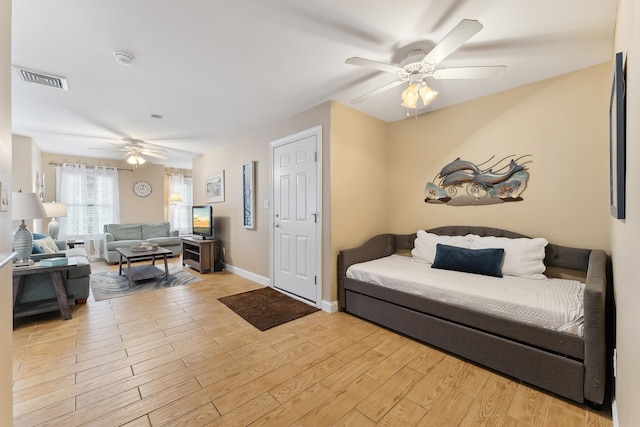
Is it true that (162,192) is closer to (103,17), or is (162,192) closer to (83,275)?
(83,275)

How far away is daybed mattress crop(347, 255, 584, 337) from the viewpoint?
168cm

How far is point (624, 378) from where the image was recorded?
1.17 metres

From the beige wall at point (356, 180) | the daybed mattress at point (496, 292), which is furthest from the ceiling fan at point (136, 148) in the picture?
the daybed mattress at point (496, 292)

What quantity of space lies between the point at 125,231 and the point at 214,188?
8.38 ft

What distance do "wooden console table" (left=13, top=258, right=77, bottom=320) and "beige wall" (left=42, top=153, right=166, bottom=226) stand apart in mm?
4176

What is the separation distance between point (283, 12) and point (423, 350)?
8.92 feet

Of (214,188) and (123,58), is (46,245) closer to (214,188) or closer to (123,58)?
(214,188)

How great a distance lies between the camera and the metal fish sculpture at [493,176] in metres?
2.66

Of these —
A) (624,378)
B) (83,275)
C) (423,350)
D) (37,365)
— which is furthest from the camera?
(83,275)

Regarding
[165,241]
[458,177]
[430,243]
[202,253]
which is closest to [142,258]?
[202,253]

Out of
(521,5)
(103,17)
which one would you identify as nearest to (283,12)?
(103,17)

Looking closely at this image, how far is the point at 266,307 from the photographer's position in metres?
3.09

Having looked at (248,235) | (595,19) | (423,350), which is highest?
(595,19)

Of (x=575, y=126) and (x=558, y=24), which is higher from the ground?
(x=558, y=24)
